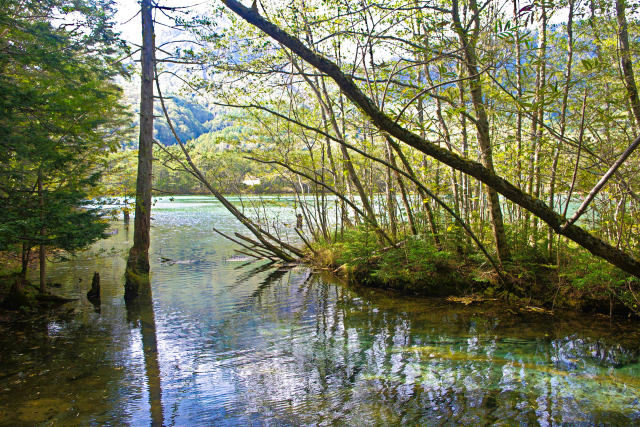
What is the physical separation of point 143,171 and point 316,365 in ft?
20.8

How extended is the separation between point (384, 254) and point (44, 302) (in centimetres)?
746

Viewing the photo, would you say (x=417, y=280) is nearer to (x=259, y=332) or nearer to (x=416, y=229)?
(x=416, y=229)

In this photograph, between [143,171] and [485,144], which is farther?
[143,171]

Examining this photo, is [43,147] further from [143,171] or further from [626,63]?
[626,63]

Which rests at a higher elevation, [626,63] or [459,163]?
[626,63]

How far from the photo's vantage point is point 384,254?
9.62m

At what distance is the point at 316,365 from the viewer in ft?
17.6

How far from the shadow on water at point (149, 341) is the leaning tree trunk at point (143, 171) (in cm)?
37

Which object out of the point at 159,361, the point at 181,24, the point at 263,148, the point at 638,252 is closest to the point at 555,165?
the point at 638,252

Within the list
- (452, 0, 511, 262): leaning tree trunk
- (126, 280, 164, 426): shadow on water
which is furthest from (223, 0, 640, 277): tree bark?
(126, 280, 164, 426): shadow on water

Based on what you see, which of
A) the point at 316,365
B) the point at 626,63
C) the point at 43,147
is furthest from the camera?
the point at 43,147

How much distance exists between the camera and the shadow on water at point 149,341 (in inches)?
169

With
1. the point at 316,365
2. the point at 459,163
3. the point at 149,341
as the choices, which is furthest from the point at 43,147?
the point at 459,163

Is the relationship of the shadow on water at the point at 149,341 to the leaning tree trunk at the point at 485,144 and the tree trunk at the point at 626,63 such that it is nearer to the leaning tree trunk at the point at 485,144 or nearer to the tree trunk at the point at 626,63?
the leaning tree trunk at the point at 485,144
